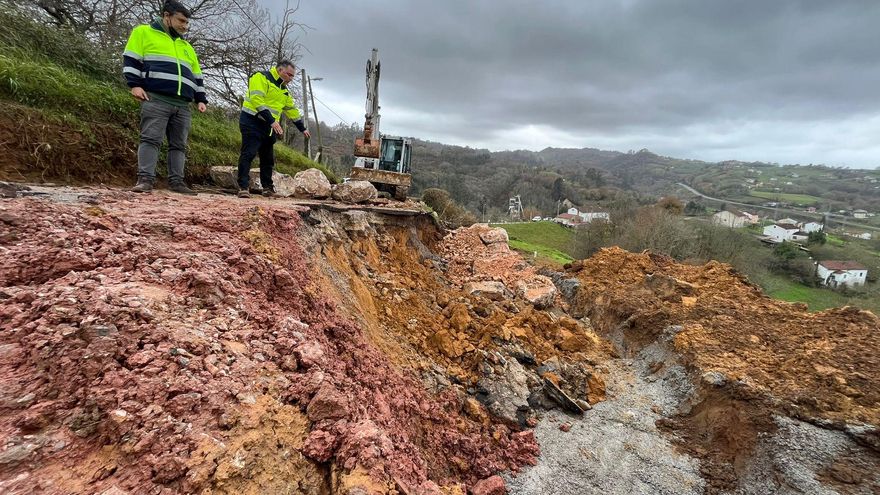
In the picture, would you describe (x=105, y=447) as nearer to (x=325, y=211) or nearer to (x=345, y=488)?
(x=345, y=488)

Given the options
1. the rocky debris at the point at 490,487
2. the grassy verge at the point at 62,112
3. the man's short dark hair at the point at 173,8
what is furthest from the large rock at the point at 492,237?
the man's short dark hair at the point at 173,8

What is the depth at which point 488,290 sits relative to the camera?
258 inches

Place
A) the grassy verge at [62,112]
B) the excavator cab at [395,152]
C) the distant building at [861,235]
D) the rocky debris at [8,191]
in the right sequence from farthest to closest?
the distant building at [861,235] < the excavator cab at [395,152] < the grassy verge at [62,112] < the rocky debris at [8,191]

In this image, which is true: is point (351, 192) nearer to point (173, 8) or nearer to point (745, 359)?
point (173, 8)

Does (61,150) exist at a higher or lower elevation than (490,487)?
higher

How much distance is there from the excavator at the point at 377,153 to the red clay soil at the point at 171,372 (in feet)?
21.2

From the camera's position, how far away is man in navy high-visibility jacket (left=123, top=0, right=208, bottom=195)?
362 centimetres

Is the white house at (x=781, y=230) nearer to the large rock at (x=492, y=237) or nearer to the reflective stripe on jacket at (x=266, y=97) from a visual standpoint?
the large rock at (x=492, y=237)

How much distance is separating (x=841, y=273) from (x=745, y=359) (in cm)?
4322

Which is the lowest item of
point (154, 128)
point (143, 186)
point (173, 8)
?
point (143, 186)

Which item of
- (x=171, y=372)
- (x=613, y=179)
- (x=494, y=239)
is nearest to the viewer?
(x=171, y=372)

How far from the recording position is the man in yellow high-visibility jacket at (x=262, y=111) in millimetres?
4828

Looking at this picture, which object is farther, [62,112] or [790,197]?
[790,197]

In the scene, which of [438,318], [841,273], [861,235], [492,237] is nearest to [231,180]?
[438,318]
